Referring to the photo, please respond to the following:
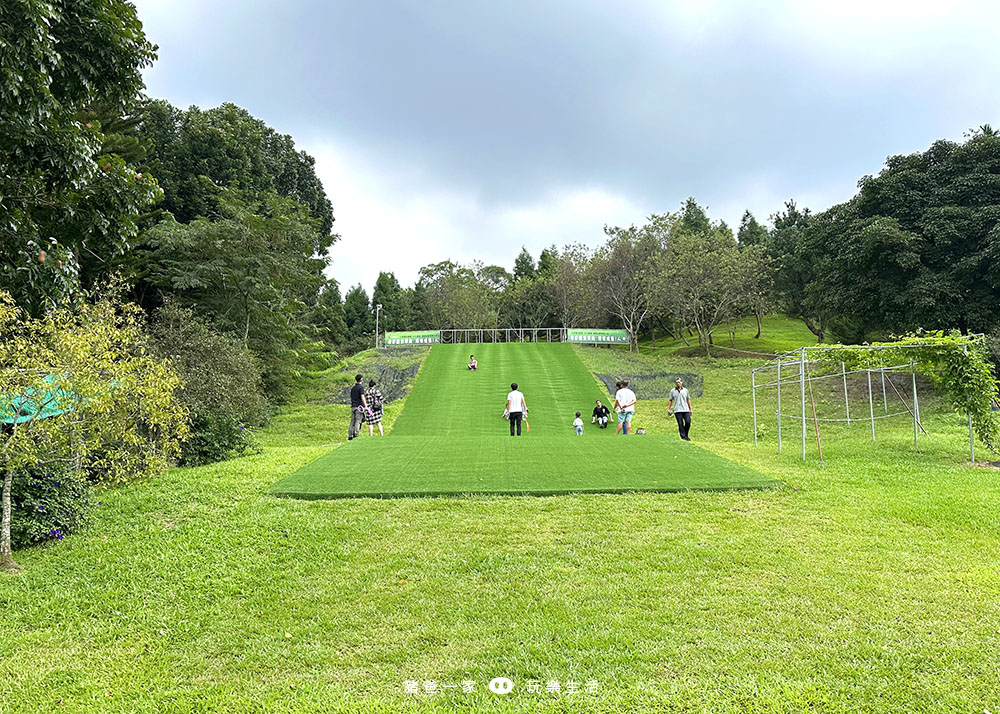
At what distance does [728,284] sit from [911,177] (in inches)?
423

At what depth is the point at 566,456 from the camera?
8891 mm

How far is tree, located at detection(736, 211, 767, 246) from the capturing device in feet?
180

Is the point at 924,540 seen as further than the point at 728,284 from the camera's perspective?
No

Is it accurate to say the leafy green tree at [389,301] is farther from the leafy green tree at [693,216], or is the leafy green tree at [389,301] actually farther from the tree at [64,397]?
the tree at [64,397]

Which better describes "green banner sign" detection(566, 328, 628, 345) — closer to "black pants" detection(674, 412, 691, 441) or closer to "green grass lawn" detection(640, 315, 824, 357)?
"green grass lawn" detection(640, 315, 824, 357)

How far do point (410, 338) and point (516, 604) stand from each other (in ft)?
110

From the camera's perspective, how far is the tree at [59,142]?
648 cm

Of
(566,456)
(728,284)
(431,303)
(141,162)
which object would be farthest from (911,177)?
(431,303)

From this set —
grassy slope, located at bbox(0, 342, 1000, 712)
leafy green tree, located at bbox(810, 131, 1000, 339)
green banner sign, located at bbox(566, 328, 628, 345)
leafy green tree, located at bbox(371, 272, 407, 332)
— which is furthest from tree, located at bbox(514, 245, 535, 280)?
grassy slope, located at bbox(0, 342, 1000, 712)

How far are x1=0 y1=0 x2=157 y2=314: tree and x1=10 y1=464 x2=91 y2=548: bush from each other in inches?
107

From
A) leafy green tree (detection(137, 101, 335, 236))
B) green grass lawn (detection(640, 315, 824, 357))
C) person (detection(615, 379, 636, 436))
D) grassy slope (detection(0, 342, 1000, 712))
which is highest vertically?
leafy green tree (detection(137, 101, 335, 236))

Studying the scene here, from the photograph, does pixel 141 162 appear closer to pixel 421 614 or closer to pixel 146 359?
pixel 146 359

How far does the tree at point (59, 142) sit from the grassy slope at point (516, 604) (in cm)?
335

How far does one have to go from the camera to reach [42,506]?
5.52 meters
